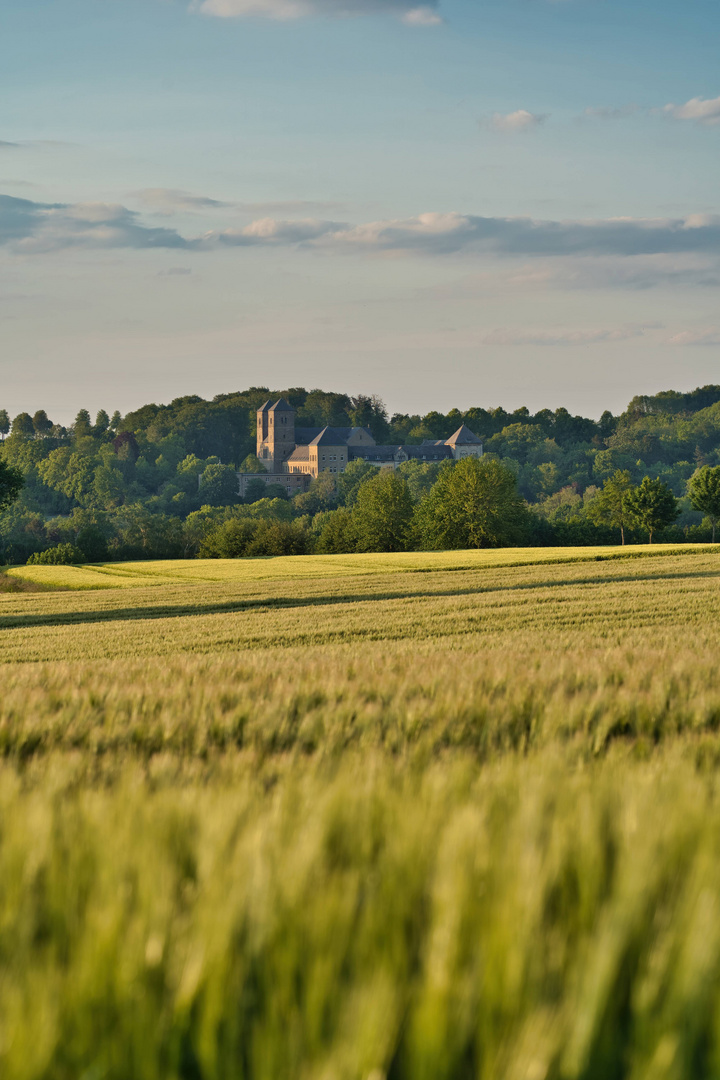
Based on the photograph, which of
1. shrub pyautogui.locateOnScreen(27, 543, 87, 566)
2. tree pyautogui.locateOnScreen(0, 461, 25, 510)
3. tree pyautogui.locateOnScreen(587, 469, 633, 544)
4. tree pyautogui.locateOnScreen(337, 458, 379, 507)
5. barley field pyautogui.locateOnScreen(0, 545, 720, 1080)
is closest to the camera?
barley field pyautogui.locateOnScreen(0, 545, 720, 1080)

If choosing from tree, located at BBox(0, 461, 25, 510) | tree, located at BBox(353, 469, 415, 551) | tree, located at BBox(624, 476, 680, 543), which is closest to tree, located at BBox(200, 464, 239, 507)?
tree, located at BBox(353, 469, 415, 551)

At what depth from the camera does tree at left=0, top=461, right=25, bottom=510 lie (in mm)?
40250

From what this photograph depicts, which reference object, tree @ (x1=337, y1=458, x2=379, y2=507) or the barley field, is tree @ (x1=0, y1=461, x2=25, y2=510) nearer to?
the barley field

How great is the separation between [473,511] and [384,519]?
9.30 metres

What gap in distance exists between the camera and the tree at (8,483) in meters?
40.2

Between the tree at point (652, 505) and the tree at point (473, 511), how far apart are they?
9.93 m

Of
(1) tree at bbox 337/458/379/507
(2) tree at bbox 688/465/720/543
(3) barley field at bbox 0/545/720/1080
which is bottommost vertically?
(3) barley field at bbox 0/545/720/1080

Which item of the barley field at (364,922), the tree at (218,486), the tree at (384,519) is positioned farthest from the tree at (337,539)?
the tree at (218,486)

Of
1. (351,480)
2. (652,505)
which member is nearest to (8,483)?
(652,505)

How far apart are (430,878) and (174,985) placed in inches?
18.7

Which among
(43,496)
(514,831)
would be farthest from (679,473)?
(514,831)

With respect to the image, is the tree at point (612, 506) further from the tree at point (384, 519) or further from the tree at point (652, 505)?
the tree at point (384, 519)

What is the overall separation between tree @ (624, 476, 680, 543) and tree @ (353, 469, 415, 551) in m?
21.2

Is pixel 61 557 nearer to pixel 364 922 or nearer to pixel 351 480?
pixel 364 922
